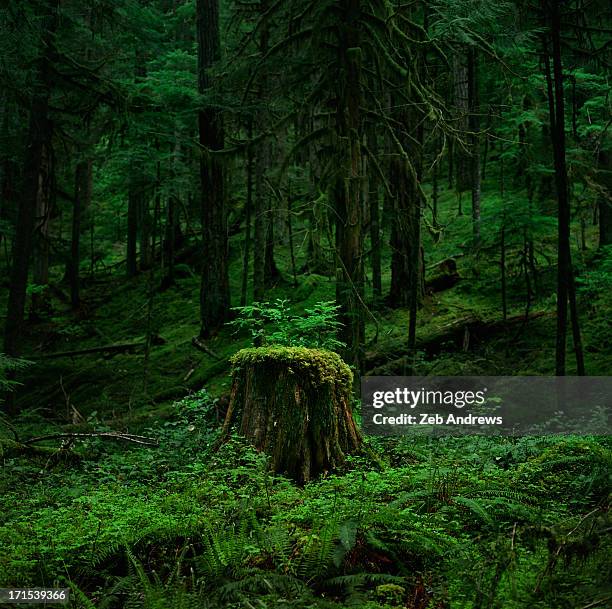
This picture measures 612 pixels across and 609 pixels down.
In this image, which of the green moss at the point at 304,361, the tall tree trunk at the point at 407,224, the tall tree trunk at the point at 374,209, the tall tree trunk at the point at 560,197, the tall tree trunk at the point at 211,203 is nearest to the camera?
the green moss at the point at 304,361

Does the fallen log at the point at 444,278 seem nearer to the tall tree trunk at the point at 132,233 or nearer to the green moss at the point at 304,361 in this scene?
the green moss at the point at 304,361

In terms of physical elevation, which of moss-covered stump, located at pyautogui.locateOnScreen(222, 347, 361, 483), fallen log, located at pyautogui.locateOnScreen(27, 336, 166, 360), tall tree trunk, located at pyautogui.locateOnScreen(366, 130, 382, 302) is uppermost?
tall tree trunk, located at pyautogui.locateOnScreen(366, 130, 382, 302)

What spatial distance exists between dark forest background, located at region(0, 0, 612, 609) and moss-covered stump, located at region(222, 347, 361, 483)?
75 millimetres

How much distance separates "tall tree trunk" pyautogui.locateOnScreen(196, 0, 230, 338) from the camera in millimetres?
14834

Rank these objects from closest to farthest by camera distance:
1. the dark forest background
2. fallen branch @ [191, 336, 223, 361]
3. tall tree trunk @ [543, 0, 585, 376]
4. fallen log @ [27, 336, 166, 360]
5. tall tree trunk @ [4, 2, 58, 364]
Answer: the dark forest background
tall tree trunk @ [543, 0, 585, 376]
tall tree trunk @ [4, 2, 58, 364]
fallen branch @ [191, 336, 223, 361]
fallen log @ [27, 336, 166, 360]

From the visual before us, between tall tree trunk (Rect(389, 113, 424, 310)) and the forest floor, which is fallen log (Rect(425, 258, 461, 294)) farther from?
the forest floor

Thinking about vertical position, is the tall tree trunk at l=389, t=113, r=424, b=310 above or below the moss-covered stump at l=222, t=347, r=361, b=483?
above

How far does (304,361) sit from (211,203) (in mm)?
9977

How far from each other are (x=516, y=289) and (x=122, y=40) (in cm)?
1209

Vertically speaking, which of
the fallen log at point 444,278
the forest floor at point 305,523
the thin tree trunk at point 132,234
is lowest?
the forest floor at point 305,523

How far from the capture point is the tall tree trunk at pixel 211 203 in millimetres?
14834

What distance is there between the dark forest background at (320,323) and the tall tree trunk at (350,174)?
0.12 feet

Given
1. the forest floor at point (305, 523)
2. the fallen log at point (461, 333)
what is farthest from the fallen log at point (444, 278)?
the forest floor at point (305, 523)

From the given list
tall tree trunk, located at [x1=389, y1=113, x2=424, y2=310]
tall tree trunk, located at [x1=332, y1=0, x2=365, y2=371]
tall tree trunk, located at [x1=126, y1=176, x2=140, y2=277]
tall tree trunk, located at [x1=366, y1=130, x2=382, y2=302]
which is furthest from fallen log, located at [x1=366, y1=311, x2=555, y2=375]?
tall tree trunk, located at [x1=126, y1=176, x2=140, y2=277]
